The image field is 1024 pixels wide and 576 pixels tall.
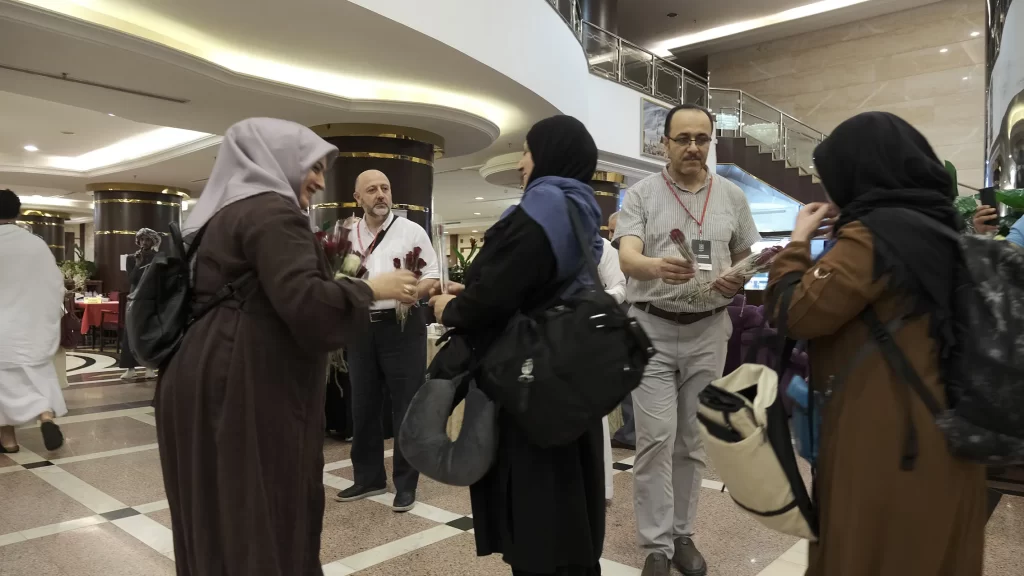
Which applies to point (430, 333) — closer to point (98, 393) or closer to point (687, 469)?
point (687, 469)

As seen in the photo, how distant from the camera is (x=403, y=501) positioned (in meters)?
3.12

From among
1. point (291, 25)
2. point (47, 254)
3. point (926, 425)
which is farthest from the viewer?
point (291, 25)

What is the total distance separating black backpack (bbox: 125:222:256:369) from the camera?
5.22 feet

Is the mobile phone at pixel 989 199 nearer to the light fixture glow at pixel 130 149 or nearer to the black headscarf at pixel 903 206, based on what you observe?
the black headscarf at pixel 903 206

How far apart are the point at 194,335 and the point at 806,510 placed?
1.47 m

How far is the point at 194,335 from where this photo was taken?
1601 millimetres

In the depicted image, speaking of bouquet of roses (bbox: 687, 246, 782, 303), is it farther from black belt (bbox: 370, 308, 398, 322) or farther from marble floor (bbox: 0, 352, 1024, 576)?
black belt (bbox: 370, 308, 398, 322)

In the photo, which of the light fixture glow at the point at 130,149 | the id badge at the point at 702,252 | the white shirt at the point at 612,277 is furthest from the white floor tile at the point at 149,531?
the light fixture glow at the point at 130,149

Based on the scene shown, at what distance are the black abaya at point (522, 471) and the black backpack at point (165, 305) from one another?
1.98 feet

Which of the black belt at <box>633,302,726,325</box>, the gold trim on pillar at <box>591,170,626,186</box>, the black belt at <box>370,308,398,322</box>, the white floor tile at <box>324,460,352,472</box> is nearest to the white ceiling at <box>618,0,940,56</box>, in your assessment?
the gold trim on pillar at <box>591,170,626,186</box>

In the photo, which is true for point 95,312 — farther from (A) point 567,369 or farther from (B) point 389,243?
(A) point 567,369

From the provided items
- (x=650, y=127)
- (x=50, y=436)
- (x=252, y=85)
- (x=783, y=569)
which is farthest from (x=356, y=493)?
(x=650, y=127)

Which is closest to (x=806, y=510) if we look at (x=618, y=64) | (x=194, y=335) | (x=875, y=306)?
(x=875, y=306)

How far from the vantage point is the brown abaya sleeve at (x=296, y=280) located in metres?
1.48
